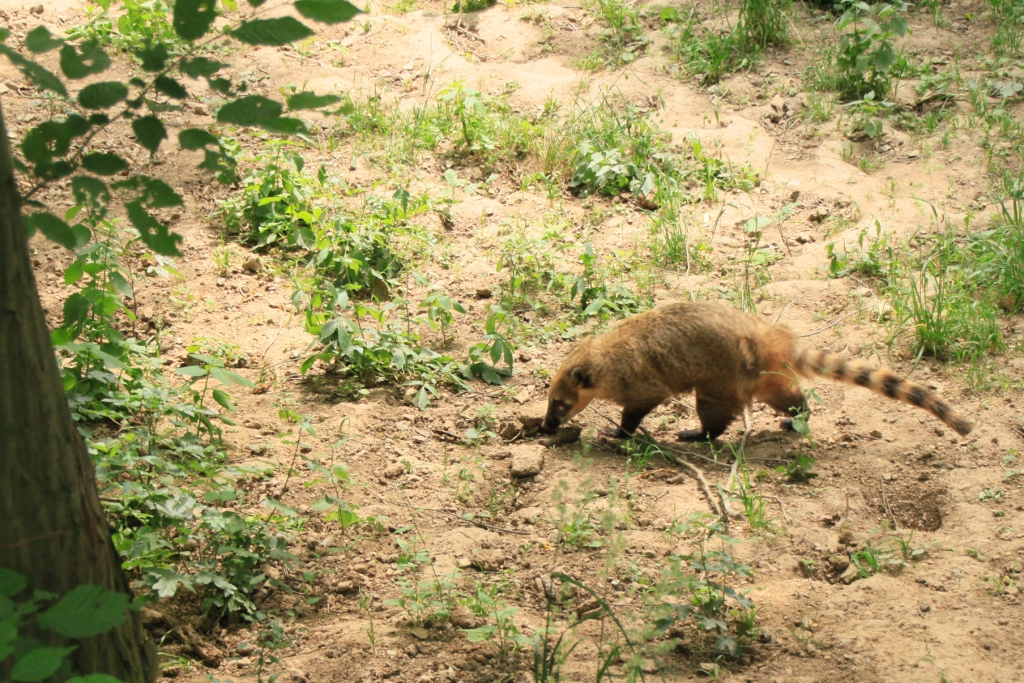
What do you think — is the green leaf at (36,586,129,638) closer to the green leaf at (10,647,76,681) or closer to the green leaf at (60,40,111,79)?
the green leaf at (10,647,76,681)

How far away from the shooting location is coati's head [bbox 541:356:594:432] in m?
5.60

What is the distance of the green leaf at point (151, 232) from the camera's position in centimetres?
252

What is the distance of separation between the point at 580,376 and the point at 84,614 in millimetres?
3632

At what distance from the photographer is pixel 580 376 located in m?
5.61

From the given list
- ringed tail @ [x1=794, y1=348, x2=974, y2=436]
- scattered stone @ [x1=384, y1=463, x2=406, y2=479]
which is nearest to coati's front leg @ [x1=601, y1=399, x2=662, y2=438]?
ringed tail @ [x1=794, y1=348, x2=974, y2=436]

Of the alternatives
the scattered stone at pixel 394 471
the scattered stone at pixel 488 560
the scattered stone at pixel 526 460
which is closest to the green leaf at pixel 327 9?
the scattered stone at pixel 488 560

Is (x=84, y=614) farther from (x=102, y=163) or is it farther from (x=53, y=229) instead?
(x=102, y=163)

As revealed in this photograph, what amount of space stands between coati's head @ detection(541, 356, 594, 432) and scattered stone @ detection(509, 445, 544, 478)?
0.93 feet

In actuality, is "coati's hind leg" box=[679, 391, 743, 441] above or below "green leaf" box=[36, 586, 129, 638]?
below

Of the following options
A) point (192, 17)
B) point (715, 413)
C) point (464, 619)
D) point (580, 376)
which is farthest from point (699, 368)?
point (192, 17)

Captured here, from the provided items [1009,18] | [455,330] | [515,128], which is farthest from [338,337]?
[1009,18]

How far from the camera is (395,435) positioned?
17.3 ft

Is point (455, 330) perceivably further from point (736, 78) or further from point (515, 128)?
point (736, 78)

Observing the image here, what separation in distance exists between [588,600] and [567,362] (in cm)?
208
